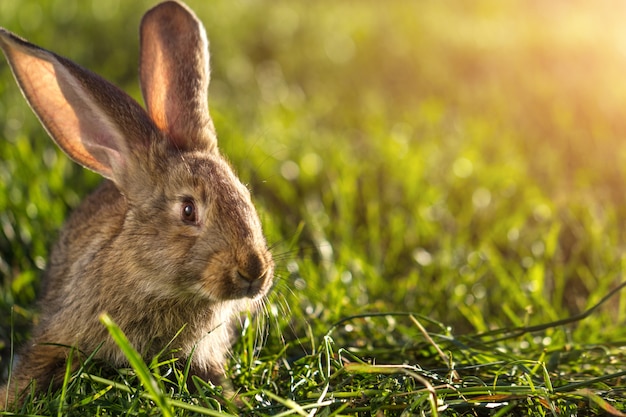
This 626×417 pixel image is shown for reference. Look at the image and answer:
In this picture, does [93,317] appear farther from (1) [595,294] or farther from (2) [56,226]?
(1) [595,294]

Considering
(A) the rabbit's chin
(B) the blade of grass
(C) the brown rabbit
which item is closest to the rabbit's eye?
(C) the brown rabbit

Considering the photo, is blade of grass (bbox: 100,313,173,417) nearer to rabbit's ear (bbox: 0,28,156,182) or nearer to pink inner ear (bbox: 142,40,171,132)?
rabbit's ear (bbox: 0,28,156,182)

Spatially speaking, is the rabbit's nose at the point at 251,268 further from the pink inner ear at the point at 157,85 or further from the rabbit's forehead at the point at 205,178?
the pink inner ear at the point at 157,85

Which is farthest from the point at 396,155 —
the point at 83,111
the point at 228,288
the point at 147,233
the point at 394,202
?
the point at 228,288

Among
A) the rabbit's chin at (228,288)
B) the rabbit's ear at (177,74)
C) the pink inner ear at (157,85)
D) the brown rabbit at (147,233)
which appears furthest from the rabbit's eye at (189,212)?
the pink inner ear at (157,85)

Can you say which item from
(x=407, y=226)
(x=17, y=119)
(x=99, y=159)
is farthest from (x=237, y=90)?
(x=99, y=159)

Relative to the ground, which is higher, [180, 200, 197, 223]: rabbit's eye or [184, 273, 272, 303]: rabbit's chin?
[180, 200, 197, 223]: rabbit's eye
